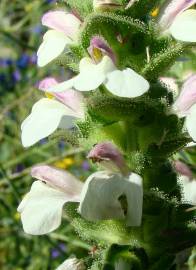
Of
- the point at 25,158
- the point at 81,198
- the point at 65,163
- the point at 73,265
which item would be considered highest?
the point at 81,198

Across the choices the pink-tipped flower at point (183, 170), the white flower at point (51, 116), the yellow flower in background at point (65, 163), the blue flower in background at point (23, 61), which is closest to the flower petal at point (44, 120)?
the white flower at point (51, 116)

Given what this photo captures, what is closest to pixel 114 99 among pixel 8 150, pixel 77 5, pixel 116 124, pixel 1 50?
pixel 116 124

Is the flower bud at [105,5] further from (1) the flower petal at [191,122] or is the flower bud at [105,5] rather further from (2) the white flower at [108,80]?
(1) the flower petal at [191,122]

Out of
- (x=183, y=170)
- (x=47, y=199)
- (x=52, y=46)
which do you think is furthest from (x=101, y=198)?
(x=183, y=170)

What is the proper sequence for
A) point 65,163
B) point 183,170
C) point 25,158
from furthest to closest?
point 65,163
point 25,158
point 183,170

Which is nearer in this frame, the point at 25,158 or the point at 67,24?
the point at 67,24

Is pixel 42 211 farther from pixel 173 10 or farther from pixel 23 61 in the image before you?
pixel 23 61

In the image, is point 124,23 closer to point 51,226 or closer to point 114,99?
point 114,99

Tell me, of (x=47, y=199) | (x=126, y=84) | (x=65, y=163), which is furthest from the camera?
(x=65, y=163)
